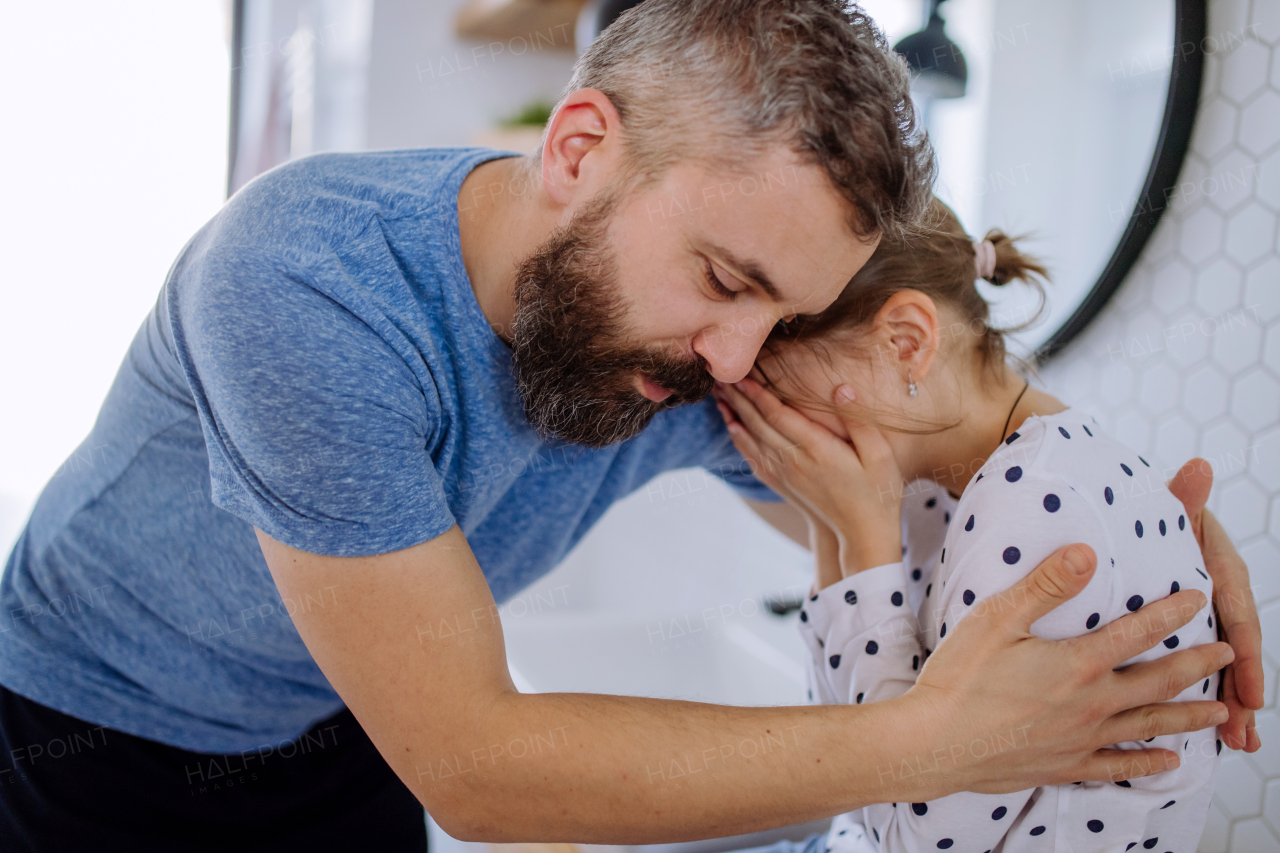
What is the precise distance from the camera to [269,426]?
0.56m

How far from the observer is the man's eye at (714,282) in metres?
0.65

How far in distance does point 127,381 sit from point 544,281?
40 cm

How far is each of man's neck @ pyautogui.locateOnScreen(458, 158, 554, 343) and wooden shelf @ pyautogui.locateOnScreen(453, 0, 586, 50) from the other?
1306mm

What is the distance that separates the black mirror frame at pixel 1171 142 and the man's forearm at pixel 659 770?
577mm

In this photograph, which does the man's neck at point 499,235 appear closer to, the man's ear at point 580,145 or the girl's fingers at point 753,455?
the man's ear at point 580,145

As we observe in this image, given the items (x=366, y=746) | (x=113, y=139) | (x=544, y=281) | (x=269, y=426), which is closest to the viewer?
(x=269, y=426)

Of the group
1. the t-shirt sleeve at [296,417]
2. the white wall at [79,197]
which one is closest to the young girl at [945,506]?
the t-shirt sleeve at [296,417]

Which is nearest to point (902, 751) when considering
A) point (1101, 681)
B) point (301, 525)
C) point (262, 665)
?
point (1101, 681)

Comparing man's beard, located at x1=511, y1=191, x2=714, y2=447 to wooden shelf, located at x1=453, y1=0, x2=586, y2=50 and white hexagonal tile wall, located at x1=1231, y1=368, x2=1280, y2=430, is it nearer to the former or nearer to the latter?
white hexagonal tile wall, located at x1=1231, y1=368, x2=1280, y2=430

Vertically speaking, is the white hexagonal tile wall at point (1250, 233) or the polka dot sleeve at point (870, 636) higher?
the white hexagonal tile wall at point (1250, 233)

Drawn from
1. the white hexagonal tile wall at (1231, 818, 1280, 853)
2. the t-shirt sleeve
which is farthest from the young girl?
the t-shirt sleeve

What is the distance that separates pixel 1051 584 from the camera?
1.98ft

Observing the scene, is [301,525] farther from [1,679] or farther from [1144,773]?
[1144,773]

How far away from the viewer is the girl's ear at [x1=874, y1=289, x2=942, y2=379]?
0.79 m
